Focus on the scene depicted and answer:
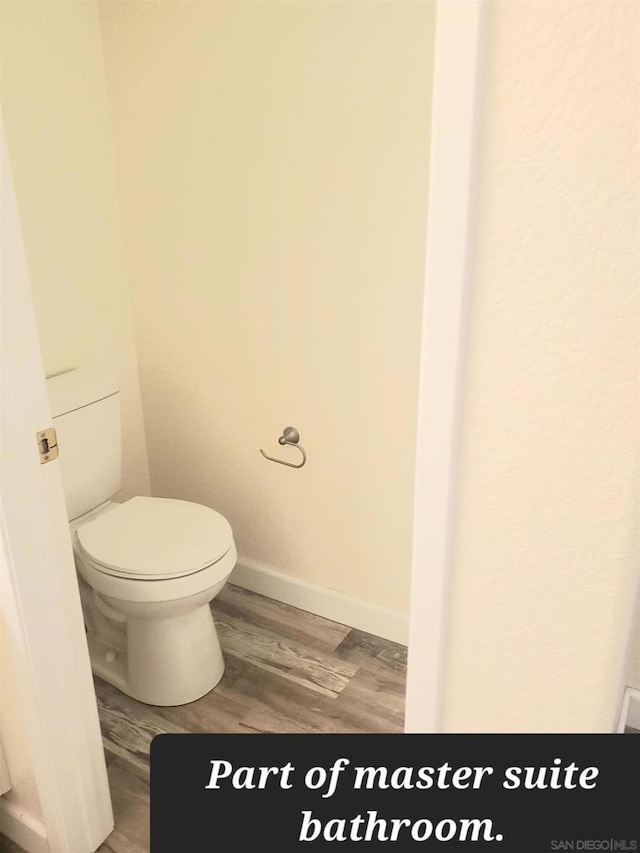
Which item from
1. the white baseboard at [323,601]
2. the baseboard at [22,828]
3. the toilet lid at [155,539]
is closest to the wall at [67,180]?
the toilet lid at [155,539]

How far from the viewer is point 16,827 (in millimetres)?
1411

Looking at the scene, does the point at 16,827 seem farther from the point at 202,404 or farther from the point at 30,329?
the point at 202,404

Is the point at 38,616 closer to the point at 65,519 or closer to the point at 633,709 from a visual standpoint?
the point at 65,519

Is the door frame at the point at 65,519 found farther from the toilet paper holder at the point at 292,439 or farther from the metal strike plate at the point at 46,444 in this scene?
the toilet paper holder at the point at 292,439

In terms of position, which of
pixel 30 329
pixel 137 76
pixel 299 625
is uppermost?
pixel 137 76

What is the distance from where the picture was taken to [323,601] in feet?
7.14

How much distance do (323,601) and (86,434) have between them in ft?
2.95

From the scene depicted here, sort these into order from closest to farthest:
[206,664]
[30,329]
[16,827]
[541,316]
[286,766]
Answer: [541,316], [286,766], [30,329], [16,827], [206,664]

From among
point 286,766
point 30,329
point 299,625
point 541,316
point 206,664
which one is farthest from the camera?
point 299,625

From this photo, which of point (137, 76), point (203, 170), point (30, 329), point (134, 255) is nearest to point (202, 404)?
point (134, 255)

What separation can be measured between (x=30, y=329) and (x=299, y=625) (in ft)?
4.52

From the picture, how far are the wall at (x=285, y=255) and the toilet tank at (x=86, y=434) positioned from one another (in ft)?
1.07

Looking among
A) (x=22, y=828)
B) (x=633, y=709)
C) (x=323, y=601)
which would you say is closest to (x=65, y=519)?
(x=22, y=828)

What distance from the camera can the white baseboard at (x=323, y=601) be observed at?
2065 millimetres
